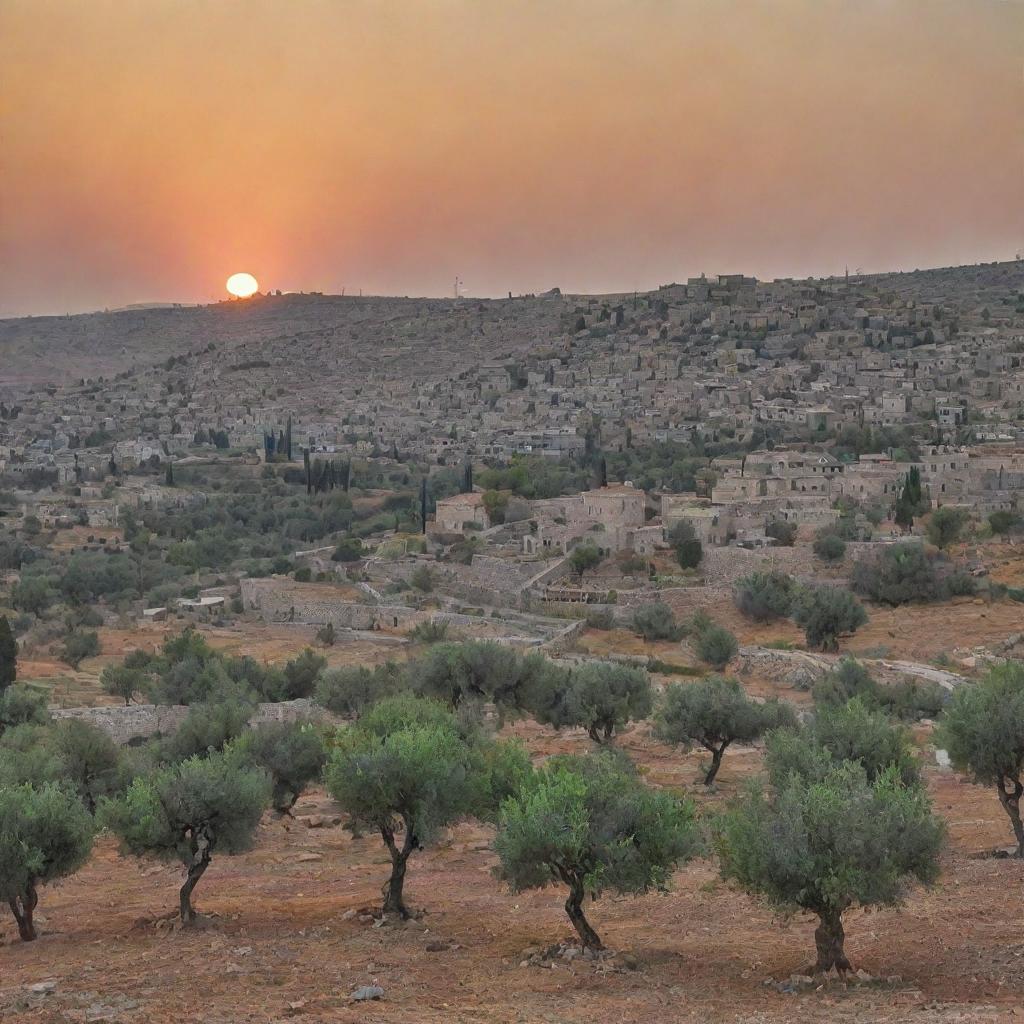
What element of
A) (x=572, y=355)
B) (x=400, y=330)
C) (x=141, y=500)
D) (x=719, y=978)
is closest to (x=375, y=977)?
(x=719, y=978)

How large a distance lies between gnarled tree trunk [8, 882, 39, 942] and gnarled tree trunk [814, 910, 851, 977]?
247 inches

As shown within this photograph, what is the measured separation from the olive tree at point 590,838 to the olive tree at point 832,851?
0.77 metres

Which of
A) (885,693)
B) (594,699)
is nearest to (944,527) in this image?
(885,693)

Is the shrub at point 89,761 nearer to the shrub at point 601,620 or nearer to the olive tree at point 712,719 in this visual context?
A: the olive tree at point 712,719

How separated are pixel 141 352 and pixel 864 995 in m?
142

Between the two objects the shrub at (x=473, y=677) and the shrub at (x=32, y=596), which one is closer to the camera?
the shrub at (x=473, y=677)

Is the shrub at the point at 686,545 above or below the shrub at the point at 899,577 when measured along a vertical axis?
above

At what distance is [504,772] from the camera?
12.5 metres

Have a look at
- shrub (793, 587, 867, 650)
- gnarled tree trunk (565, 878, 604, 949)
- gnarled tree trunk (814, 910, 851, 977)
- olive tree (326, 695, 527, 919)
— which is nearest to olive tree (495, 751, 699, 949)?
gnarled tree trunk (565, 878, 604, 949)

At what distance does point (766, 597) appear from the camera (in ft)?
102

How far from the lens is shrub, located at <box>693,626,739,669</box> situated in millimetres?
26922

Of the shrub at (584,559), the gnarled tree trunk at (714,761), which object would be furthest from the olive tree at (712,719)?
the shrub at (584,559)

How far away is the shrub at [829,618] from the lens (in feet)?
94.5

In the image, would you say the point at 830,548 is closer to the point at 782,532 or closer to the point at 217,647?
the point at 782,532
